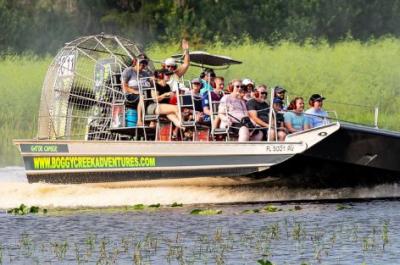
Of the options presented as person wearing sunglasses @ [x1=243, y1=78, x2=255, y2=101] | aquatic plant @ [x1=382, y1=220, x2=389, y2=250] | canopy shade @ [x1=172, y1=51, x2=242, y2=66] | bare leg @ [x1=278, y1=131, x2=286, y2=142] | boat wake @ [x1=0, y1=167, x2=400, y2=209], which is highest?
canopy shade @ [x1=172, y1=51, x2=242, y2=66]

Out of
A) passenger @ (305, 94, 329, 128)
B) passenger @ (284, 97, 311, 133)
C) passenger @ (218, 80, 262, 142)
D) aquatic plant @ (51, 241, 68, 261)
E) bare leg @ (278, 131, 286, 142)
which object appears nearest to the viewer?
aquatic plant @ (51, 241, 68, 261)

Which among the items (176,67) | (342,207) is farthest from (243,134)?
(176,67)

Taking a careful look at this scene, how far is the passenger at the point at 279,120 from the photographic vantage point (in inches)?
976

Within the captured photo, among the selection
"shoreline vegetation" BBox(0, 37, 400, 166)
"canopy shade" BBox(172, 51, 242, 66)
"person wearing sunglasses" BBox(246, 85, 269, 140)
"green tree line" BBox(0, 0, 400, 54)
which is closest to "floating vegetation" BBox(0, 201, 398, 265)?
"person wearing sunglasses" BBox(246, 85, 269, 140)

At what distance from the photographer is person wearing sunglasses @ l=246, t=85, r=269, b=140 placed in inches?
976

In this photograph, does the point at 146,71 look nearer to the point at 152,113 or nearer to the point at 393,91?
the point at 152,113

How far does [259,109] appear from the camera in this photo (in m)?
25.0

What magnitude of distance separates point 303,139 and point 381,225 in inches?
102

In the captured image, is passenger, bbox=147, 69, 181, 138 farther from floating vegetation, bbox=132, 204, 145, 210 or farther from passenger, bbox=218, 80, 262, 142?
floating vegetation, bbox=132, 204, 145, 210

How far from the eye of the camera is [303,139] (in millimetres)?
24047

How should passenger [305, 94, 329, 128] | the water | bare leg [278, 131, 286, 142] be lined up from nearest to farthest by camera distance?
the water, bare leg [278, 131, 286, 142], passenger [305, 94, 329, 128]

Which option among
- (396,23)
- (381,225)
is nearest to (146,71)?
(381,225)

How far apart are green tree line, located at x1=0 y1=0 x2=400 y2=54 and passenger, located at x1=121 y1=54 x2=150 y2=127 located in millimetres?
18165

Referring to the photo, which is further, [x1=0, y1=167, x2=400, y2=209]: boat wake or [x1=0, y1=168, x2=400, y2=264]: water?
[x1=0, y1=167, x2=400, y2=209]: boat wake
